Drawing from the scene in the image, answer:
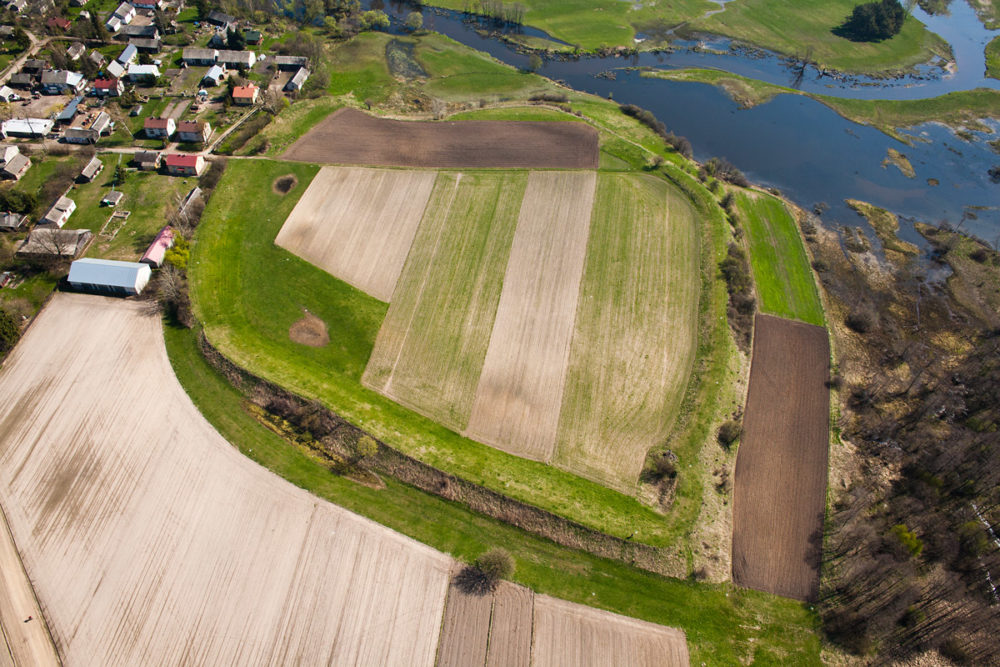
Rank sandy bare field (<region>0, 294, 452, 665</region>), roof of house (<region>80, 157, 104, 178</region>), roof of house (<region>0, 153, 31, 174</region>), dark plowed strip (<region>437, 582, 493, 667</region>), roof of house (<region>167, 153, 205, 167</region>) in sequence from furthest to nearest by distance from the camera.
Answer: roof of house (<region>167, 153, 205, 167</region>), roof of house (<region>80, 157, 104, 178</region>), roof of house (<region>0, 153, 31, 174</region>), sandy bare field (<region>0, 294, 452, 665</region>), dark plowed strip (<region>437, 582, 493, 667</region>)

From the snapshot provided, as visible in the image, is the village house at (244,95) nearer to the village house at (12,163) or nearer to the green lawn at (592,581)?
the village house at (12,163)

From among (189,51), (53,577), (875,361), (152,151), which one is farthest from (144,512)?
(189,51)

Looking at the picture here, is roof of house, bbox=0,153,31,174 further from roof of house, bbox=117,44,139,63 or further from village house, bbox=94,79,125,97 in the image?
roof of house, bbox=117,44,139,63

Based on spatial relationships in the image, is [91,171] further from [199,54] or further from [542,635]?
[542,635]

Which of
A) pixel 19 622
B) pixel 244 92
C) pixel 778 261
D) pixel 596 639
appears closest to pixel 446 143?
pixel 244 92

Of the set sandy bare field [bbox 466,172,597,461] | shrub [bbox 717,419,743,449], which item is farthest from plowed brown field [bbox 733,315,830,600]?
sandy bare field [bbox 466,172,597,461]

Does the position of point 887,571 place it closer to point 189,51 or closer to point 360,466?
point 360,466

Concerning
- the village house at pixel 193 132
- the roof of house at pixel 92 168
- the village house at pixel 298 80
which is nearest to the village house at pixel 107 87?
the village house at pixel 193 132
